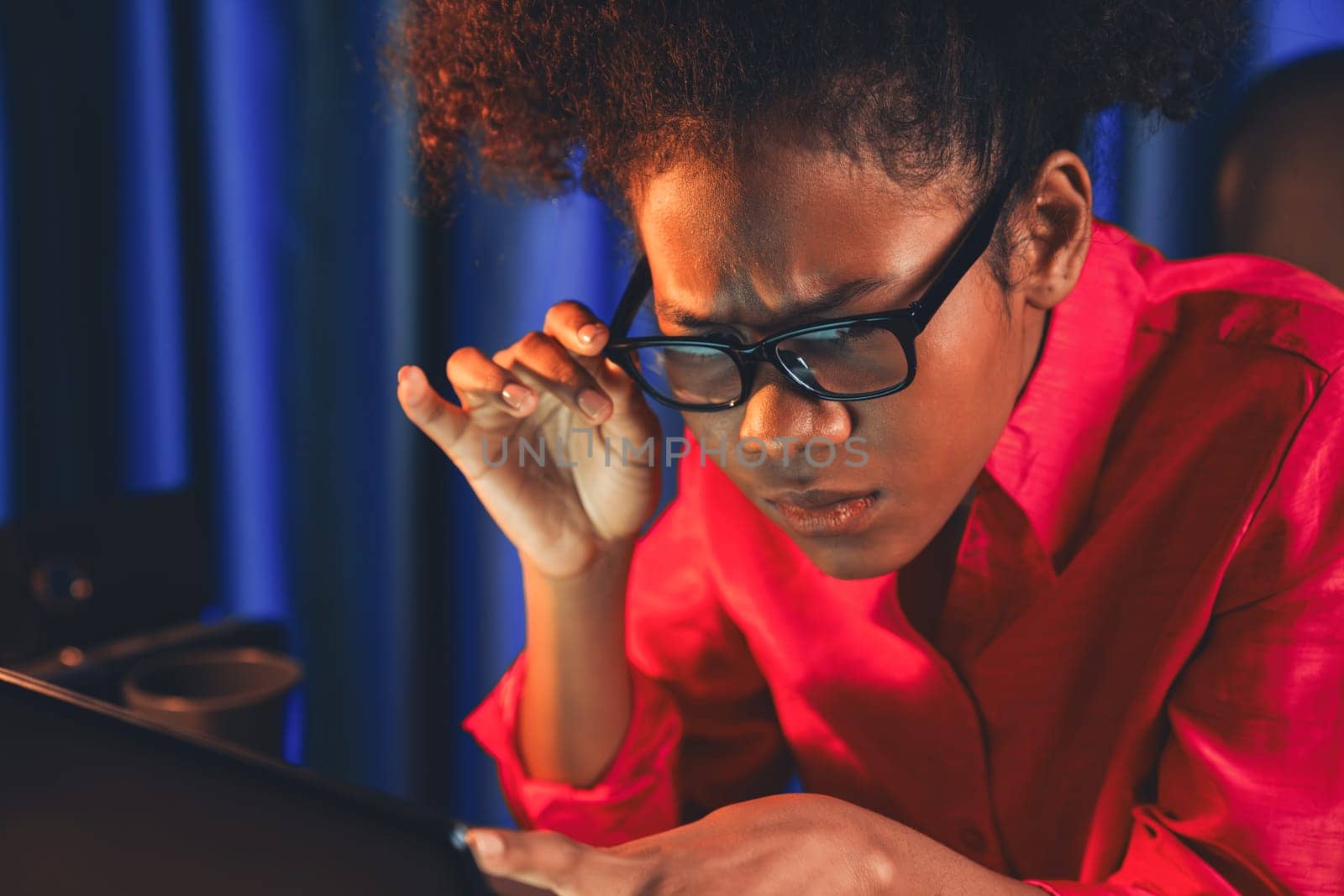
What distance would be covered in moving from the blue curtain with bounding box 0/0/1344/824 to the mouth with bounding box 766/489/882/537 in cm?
84

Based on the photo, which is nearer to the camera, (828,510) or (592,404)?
(828,510)

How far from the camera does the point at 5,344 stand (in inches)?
73.8

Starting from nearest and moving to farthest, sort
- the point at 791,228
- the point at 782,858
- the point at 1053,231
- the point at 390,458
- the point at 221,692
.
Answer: the point at 782,858 → the point at 791,228 → the point at 1053,231 → the point at 221,692 → the point at 390,458

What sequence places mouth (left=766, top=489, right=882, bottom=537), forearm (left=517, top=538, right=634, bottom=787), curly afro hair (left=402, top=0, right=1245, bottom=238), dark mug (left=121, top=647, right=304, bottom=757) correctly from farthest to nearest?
1. dark mug (left=121, top=647, right=304, bottom=757)
2. forearm (left=517, top=538, right=634, bottom=787)
3. mouth (left=766, top=489, right=882, bottom=537)
4. curly afro hair (left=402, top=0, right=1245, bottom=238)

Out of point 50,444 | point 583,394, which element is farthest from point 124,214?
point 583,394

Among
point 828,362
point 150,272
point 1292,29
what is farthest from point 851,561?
point 150,272

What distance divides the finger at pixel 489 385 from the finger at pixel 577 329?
0.05m

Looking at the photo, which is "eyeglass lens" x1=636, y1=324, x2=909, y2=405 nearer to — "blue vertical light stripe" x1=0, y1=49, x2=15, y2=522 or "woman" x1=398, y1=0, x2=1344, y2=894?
"woman" x1=398, y1=0, x2=1344, y2=894

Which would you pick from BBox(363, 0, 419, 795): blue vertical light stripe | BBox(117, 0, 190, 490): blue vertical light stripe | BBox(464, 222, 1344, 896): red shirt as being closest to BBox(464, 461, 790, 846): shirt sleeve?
BBox(464, 222, 1344, 896): red shirt

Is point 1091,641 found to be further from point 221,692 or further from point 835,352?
point 221,692

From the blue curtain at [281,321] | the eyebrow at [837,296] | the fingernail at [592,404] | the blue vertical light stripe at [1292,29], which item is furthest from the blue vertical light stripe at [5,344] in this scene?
the blue vertical light stripe at [1292,29]

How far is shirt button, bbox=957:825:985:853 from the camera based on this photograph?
0.96 metres

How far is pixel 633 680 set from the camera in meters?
1.09

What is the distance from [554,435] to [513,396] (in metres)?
0.12
